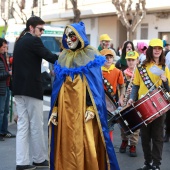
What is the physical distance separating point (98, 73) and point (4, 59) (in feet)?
10.6

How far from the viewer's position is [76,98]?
4535mm

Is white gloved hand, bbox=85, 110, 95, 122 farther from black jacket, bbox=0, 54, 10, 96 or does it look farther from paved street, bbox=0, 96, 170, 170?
black jacket, bbox=0, 54, 10, 96

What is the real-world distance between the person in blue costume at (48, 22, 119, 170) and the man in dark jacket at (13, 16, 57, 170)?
28.8 inches

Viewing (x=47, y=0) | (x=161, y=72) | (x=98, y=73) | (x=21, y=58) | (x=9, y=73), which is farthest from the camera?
(x=47, y=0)

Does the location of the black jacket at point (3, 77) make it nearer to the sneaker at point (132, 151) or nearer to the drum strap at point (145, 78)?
the sneaker at point (132, 151)

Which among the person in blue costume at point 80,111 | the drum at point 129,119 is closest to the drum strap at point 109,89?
the drum at point 129,119

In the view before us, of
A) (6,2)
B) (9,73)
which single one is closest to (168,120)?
(9,73)

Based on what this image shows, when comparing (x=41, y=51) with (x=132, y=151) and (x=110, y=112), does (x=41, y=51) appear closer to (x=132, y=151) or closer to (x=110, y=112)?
(x=110, y=112)

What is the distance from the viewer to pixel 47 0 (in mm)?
34875

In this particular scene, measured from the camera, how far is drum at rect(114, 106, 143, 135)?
5.20 m

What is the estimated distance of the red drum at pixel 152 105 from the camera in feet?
16.7

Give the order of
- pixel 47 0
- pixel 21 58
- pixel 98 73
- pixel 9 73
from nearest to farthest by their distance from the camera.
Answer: pixel 98 73
pixel 21 58
pixel 9 73
pixel 47 0

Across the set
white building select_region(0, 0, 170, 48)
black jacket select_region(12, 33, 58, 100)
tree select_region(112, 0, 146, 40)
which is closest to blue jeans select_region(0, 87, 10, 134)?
black jacket select_region(12, 33, 58, 100)

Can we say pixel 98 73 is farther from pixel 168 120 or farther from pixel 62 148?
pixel 168 120
